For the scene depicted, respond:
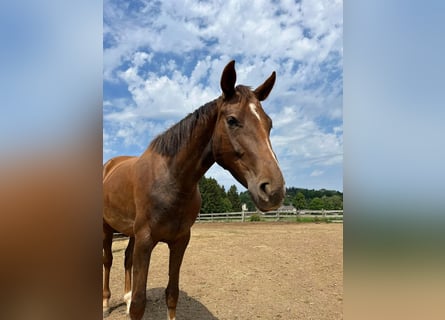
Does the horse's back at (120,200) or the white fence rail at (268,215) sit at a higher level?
the horse's back at (120,200)

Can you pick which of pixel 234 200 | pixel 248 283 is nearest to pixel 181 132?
pixel 248 283

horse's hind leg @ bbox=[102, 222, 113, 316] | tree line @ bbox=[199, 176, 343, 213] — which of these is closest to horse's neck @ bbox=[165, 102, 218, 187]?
horse's hind leg @ bbox=[102, 222, 113, 316]

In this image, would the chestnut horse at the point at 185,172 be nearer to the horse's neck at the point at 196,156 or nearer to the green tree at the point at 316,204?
the horse's neck at the point at 196,156

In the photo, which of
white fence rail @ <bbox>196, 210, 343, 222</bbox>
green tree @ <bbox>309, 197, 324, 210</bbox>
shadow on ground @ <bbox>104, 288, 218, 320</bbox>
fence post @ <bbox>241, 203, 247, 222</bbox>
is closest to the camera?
shadow on ground @ <bbox>104, 288, 218, 320</bbox>

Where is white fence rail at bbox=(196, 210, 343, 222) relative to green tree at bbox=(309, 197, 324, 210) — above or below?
below

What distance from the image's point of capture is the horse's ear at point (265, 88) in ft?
7.93

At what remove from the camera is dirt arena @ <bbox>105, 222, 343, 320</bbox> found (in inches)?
172

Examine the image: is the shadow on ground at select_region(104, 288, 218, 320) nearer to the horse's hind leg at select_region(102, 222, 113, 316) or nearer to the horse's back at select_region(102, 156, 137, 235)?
the horse's hind leg at select_region(102, 222, 113, 316)

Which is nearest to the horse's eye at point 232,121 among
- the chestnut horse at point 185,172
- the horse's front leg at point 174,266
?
the chestnut horse at point 185,172

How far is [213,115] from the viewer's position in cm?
245
